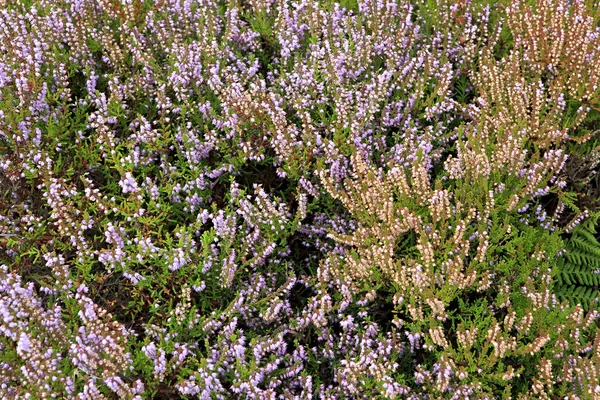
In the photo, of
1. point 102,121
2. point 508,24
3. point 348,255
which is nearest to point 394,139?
point 348,255

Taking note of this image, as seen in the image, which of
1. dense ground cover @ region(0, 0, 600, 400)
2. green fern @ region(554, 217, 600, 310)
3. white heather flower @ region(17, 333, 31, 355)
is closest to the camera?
white heather flower @ region(17, 333, 31, 355)

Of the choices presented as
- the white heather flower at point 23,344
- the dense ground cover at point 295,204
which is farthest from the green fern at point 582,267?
the white heather flower at point 23,344

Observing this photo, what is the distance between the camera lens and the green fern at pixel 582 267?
325 cm

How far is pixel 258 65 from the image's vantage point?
3.42 meters

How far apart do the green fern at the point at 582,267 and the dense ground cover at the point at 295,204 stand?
0.02 metres

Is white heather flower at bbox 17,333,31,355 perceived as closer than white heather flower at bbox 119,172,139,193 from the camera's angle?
Yes

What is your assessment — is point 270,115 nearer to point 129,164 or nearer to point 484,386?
point 129,164

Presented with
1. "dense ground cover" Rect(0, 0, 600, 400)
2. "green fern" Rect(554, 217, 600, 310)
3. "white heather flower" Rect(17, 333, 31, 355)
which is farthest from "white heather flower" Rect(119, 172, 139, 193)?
"green fern" Rect(554, 217, 600, 310)

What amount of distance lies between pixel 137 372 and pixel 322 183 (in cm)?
126

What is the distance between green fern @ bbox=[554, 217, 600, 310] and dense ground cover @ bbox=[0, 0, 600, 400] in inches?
0.6

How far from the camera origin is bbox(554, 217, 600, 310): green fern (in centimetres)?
325

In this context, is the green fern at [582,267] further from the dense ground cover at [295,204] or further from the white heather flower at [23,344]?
the white heather flower at [23,344]

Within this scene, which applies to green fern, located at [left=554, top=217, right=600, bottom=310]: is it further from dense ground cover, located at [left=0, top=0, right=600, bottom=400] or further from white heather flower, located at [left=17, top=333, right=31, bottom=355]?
white heather flower, located at [left=17, top=333, right=31, bottom=355]

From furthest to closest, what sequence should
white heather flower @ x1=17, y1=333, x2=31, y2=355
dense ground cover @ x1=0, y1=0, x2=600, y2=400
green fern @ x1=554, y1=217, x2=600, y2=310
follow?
green fern @ x1=554, y1=217, x2=600, y2=310
dense ground cover @ x1=0, y1=0, x2=600, y2=400
white heather flower @ x1=17, y1=333, x2=31, y2=355
